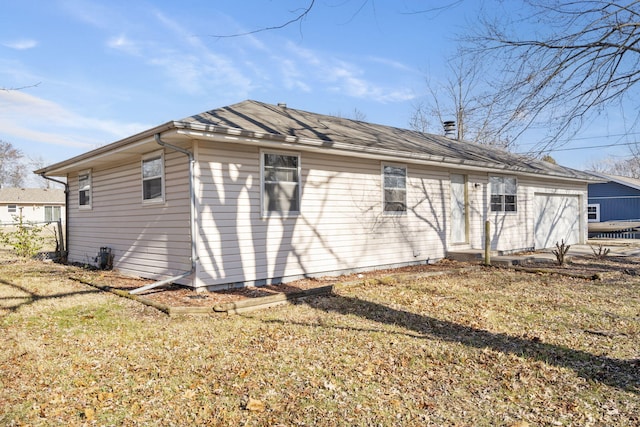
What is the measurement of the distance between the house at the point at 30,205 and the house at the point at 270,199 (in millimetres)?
31769

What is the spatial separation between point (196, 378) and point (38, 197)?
1772 inches

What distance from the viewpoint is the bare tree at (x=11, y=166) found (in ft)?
172

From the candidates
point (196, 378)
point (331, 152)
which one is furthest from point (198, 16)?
point (196, 378)

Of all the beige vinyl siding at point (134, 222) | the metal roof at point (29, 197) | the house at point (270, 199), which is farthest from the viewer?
the metal roof at point (29, 197)

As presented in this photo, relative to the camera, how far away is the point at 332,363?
4180mm

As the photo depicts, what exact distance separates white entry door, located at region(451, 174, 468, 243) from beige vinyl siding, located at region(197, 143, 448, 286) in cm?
63

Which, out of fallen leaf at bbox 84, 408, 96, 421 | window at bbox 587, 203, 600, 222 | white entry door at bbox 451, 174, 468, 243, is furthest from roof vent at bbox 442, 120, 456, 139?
fallen leaf at bbox 84, 408, 96, 421

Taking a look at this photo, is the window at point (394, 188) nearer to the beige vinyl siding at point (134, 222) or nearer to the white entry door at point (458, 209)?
the white entry door at point (458, 209)

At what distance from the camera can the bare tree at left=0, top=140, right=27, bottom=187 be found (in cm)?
5244

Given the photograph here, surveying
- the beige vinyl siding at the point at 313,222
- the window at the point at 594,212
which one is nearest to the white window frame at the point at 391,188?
the beige vinyl siding at the point at 313,222

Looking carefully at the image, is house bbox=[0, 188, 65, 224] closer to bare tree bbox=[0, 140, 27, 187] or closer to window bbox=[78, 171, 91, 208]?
bare tree bbox=[0, 140, 27, 187]

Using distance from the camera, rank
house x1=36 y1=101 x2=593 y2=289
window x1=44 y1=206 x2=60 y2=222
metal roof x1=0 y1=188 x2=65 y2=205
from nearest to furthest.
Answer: house x1=36 y1=101 x2=593 y2=289 < metal roof x1=0 y1=188 x2=65 y2=205 < window x1=44 y1=206 x2=60 y2=222

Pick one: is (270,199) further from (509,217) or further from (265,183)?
(509,217)

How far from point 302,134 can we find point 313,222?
1866 mm
